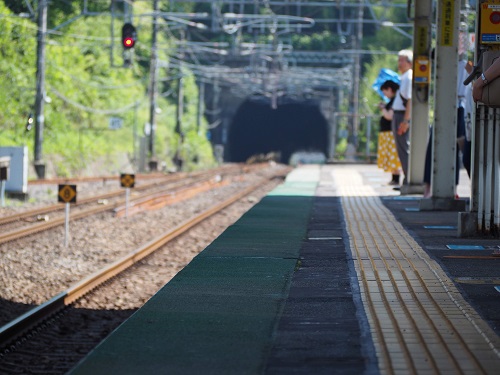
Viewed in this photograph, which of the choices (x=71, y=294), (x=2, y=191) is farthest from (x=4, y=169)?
(x=71, y=294)

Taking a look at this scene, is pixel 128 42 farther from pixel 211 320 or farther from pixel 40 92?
pixel 211 320

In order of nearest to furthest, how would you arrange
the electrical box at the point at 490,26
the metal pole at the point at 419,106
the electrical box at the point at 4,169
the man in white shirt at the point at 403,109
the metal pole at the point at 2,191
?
the electrical box at the point at 490,26, the metal pole at the point at 419,106, the man in white shirt at the point at 403,109, the metal pole at the point at 2,191, the electrical box at the point at 4,169

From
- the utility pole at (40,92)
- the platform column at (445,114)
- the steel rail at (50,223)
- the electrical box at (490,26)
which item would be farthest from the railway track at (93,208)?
the electrical box at (490,26)

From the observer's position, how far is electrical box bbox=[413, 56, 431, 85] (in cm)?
1673

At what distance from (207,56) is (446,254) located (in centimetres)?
6799

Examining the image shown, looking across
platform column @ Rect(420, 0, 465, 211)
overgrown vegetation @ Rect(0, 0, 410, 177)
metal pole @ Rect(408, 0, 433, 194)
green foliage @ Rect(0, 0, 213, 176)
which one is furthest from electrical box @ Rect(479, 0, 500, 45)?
green foliage @ Rect(0, 0, 213, 176)

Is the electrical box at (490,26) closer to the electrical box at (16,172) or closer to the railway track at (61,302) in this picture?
the railway track at (61,302)

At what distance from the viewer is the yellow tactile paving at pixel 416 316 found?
5223 millimetres

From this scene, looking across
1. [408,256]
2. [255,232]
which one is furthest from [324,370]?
[255,232]

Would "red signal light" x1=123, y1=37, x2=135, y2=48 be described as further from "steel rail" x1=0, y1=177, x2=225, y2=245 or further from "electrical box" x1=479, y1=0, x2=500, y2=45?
"electrical box" x1=479, y1=0, x2=500, y2=45

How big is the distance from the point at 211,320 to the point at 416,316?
42.2 inches

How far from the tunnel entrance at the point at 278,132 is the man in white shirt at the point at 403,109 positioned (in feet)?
245

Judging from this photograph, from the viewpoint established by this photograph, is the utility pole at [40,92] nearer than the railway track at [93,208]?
No

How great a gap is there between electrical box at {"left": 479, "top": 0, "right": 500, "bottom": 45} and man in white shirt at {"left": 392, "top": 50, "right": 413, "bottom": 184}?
7170 millimetres
